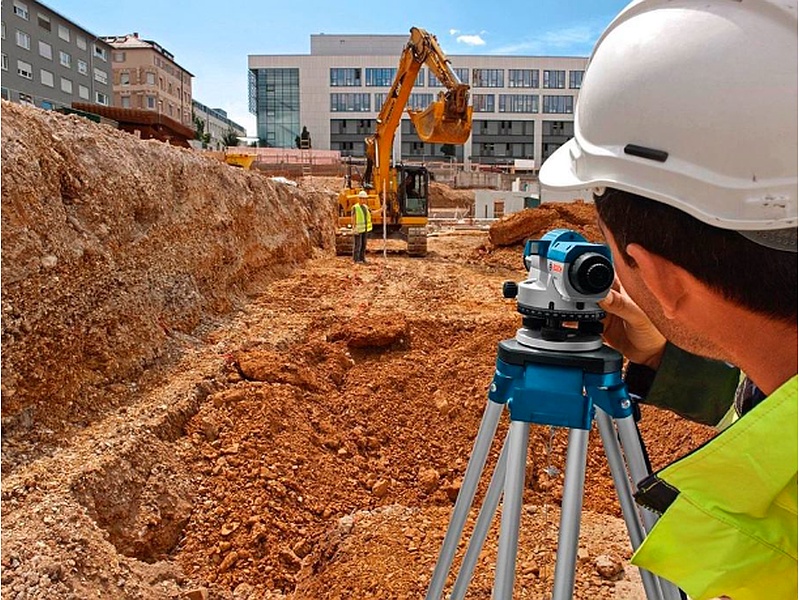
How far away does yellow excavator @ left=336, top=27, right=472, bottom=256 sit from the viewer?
1140 centimetres

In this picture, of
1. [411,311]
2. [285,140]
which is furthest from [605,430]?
[285,140]

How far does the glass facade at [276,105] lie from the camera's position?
52.3m

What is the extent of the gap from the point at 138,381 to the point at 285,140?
173 feet

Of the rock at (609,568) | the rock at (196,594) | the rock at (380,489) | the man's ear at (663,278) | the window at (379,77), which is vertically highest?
the window at (379,77)

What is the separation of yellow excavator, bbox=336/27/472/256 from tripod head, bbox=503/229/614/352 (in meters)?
10.5

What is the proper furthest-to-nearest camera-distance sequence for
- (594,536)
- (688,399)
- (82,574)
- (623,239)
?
1. (594,536)
2. (82,574)
3. (688,399)
4. (623,239)

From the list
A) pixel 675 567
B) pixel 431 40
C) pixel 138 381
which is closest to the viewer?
pixel 675 567

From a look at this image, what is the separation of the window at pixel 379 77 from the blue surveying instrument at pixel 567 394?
175 feet

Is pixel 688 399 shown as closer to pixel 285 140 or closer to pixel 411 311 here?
pixel 411 311

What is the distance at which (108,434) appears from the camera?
11.5 ft

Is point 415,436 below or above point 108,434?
below

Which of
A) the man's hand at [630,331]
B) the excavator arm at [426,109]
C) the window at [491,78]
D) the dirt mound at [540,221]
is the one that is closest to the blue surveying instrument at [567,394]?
the man's hand at [630,331]

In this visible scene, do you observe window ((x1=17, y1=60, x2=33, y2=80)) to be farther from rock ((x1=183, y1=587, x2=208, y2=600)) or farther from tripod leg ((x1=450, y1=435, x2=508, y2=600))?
tripod leg ((x1=450, y1=435, x2=508, y2=600))

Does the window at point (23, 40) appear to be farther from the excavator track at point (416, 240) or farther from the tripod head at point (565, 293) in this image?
the tripod head at point (565, 293)
